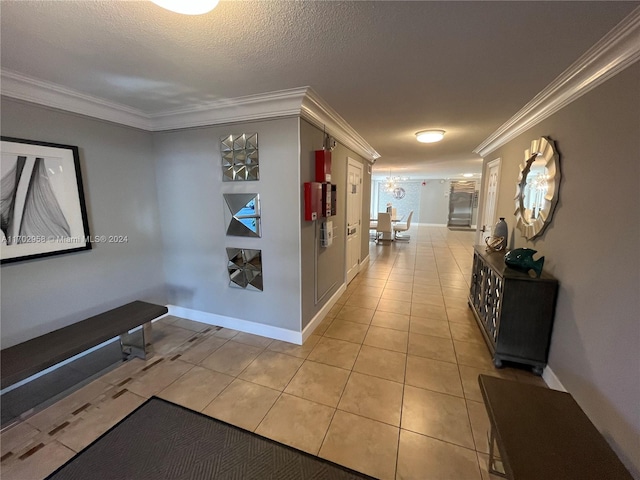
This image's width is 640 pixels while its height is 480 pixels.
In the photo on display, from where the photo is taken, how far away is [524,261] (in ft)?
7.22

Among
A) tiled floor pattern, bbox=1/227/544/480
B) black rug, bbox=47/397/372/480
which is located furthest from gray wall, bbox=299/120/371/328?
black rug, bbox=47/397/372/480

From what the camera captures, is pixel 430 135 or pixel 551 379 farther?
pixel 430 135

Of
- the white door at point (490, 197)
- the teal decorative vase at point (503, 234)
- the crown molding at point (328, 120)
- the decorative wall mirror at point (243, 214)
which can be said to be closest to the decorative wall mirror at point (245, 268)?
the decorative wall mirror at point (243, 214)

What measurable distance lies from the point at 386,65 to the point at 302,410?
240cm

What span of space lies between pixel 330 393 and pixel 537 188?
2601mm

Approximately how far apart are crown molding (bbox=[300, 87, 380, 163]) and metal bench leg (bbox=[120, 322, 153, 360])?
2.46m

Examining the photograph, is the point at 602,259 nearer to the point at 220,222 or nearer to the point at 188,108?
the point at 220,222

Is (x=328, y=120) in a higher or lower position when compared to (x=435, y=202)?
higher

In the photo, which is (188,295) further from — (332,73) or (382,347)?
(332,73)

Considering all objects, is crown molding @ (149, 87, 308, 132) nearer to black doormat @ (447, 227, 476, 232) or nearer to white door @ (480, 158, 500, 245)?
white door @ (480, 158, 500, 245)

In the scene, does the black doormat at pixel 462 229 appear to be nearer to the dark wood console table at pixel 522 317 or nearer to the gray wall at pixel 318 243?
the gray wall at pixel 318 243

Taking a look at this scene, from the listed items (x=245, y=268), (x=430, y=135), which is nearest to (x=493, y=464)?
(x=245, y=268)

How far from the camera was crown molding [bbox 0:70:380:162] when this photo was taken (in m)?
1.92

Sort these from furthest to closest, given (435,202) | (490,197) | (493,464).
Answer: (435,202), (490,197), (493,464)
